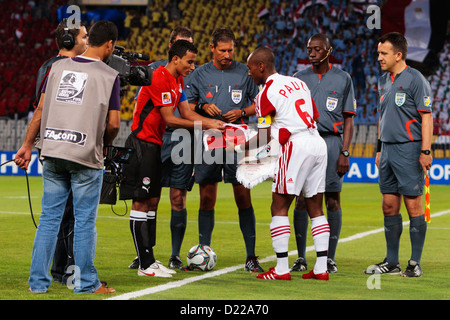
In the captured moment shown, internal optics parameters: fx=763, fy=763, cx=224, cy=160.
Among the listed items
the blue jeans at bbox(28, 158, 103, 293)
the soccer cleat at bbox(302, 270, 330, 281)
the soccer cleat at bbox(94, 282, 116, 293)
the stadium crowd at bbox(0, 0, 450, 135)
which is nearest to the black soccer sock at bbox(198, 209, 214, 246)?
the soccer cleat at bbox(302, 270, 330, 281)

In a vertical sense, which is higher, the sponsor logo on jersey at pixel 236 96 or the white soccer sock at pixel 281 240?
the sponsor logo on jersey at pixel 236 96

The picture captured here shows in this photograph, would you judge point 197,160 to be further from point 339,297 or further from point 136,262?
point 339,297

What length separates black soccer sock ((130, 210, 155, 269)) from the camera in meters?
7.04

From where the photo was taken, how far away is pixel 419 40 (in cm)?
2638

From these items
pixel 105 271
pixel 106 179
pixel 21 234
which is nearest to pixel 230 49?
pixel 106 179

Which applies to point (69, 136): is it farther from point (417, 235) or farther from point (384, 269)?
point (417, 235)

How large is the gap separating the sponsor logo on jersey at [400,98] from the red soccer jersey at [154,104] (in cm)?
215

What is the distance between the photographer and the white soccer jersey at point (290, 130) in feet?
22.2

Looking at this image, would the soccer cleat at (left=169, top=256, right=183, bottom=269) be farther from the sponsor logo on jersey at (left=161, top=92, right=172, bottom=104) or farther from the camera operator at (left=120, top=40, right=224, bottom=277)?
the sponsor logo on jersey at (left=161, top=92, right=172, bottom=104)

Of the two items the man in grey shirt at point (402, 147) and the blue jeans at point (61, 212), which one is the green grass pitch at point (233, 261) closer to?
the blue jeans at point (61, 212)

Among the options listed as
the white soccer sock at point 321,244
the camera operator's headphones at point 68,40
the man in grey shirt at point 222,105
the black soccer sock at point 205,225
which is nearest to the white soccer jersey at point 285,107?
the white soccer sock at point 321,244

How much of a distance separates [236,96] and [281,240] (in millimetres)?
1829

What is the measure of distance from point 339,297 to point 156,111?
2484 mm

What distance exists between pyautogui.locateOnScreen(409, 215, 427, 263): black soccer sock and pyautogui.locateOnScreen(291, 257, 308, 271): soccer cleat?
3.46 feet
